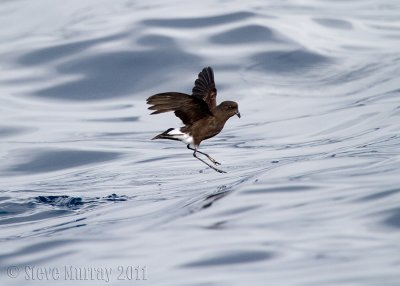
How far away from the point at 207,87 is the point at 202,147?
2.86 meters

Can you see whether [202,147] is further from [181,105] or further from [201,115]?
[181,105]

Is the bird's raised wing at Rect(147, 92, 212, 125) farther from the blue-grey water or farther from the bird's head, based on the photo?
the blue-grey water

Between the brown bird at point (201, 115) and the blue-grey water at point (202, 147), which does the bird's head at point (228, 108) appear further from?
the blue-grey water at point (202, 147)

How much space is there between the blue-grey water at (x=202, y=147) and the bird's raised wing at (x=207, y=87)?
702 mm

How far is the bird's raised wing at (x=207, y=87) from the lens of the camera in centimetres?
937

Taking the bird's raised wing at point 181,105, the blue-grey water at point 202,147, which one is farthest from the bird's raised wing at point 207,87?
the blue-grey water at point 202,147

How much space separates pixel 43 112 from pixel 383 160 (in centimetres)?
657

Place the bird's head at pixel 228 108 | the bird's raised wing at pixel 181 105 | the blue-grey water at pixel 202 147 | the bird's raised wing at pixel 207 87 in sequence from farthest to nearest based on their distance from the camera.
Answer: the bird's raised wing at pixel 207 87 < the bird's head at pixel 228 108 < the bird's raised wing at pixel 181 105 < the blue-grey water at pixel 202 147

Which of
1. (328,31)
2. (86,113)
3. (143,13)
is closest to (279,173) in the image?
(86,113)

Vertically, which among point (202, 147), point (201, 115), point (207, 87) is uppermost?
point (207, 87)

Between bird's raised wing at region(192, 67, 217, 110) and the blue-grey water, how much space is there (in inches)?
27.6

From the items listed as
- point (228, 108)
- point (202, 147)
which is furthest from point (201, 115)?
point (202, 147)

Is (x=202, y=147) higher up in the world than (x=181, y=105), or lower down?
lower down

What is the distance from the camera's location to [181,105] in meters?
8.46
